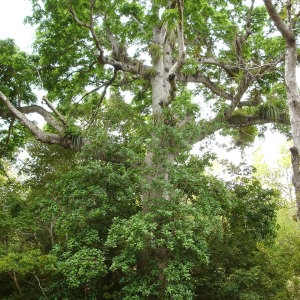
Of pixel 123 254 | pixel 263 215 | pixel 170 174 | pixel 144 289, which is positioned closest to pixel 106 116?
pixel 170 174

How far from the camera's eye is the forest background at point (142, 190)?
618cm

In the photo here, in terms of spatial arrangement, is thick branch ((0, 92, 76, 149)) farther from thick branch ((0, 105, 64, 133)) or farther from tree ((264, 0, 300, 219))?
tree ((264, 0, 300, 219))

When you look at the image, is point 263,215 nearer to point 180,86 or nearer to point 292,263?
point 292,263

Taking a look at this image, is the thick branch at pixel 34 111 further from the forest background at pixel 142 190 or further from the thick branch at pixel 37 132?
the thick branch at pixel 37 132

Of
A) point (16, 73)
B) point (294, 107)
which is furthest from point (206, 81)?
point (16, 73)

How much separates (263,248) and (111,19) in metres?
8.08

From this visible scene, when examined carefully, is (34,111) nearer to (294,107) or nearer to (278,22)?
(278,22)

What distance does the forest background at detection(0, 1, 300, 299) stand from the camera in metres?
6.18

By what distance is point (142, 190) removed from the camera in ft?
22.0

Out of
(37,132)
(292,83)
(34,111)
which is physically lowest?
(292,83)

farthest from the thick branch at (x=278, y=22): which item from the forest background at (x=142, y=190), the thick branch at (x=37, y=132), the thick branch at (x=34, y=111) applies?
the thick branch at (x=34, y=111)

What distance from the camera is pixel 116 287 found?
7.71 meters

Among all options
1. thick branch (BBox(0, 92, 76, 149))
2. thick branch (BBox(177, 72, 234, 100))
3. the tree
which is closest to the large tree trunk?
the tree

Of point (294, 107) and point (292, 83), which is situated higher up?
point (292, 83)
